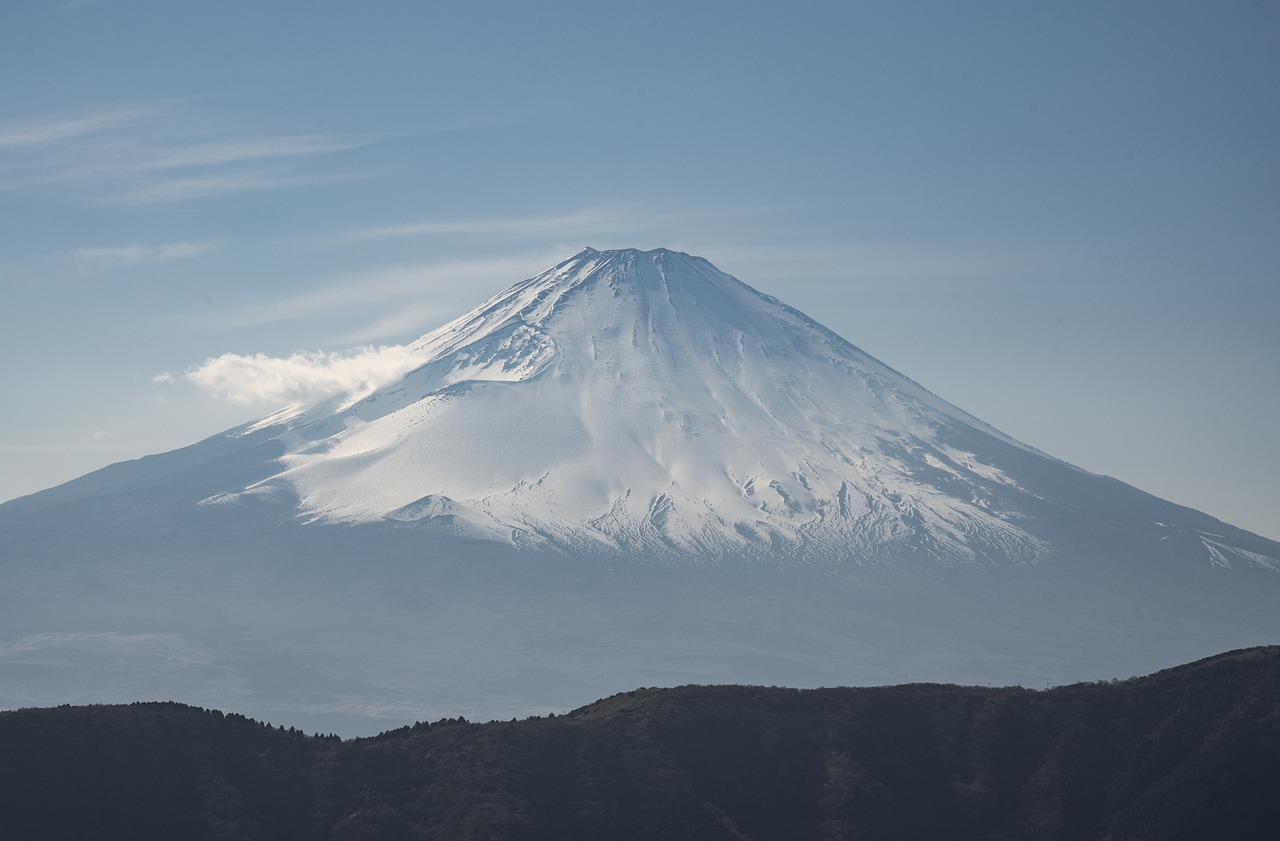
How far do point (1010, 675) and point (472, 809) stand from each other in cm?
14539

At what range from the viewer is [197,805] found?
49562mm

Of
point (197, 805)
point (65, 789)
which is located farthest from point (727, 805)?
point (65, 789)

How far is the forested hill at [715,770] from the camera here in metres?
49.2

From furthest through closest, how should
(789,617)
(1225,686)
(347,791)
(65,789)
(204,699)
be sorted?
(789,617) → (204,699) → (1225,686) → (347,791) → (65,789)

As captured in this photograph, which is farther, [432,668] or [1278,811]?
[432,668]

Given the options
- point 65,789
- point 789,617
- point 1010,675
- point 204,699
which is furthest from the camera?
A: point 789,617

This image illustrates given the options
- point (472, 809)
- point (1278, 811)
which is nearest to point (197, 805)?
point (472, 809)

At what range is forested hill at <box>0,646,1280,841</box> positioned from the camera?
49156mm

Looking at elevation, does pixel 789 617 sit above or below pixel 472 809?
above

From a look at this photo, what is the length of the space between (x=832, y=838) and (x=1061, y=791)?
8307mm

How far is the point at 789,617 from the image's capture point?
655 feet

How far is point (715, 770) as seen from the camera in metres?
54.2

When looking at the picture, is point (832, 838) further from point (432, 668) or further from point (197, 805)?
point (432, 668)

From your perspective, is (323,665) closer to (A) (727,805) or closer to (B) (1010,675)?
(B) (1010,675)
